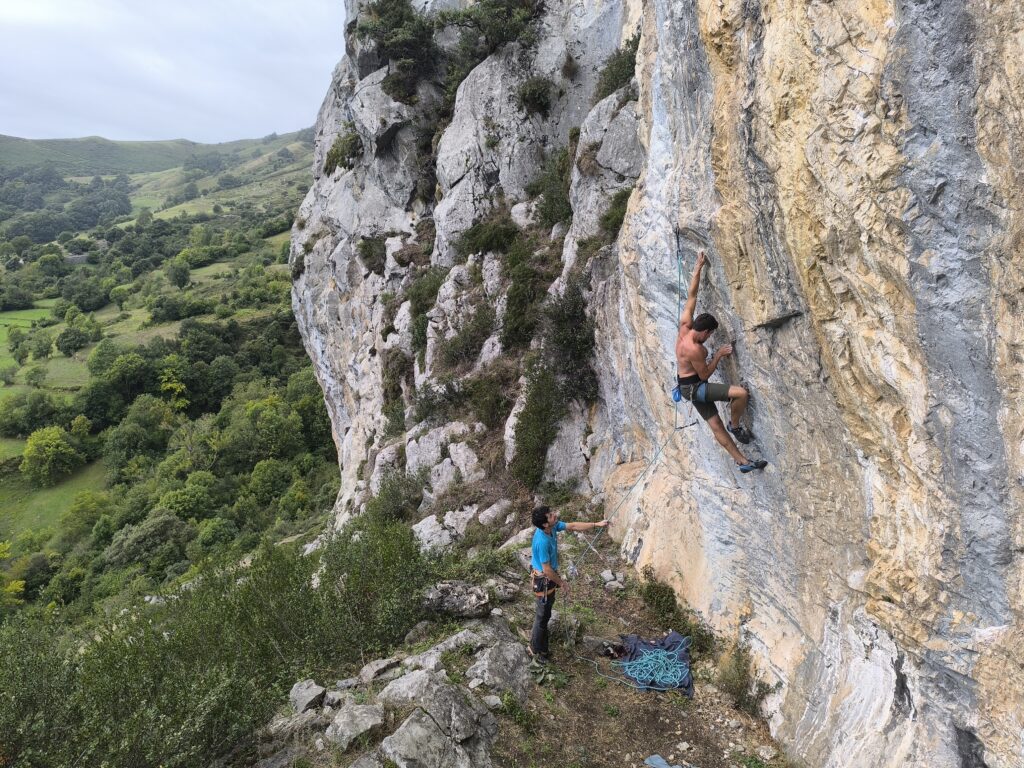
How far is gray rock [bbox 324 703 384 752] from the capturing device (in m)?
6.48

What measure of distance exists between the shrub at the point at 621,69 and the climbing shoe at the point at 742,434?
1474cm

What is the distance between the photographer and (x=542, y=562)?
805 centimetres

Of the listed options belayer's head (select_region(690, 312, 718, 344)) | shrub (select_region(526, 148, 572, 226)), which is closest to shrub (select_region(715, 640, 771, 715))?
belayer's head (select_region(690, 312, 718, 344))

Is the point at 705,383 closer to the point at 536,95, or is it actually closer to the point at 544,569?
the point at 544,569

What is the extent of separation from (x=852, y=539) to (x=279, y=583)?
330 inches

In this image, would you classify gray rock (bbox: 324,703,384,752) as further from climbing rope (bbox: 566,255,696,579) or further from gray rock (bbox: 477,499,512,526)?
gray rock (bbox: 477,499,512,526)

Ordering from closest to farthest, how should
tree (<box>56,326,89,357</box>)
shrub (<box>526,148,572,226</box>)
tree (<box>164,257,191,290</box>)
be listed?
shrub (<box>526,148,572,226</box>)
tree (<box>56,326,89,357</box>)
tree (<box>164,257,191,290</box>)

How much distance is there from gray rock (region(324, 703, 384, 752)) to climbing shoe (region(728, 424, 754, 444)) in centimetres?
574

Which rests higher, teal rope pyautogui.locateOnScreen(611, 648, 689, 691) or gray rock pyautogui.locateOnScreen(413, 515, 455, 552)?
teal rope pyautogui.locateOnScreen(611, 648, 689, 691)

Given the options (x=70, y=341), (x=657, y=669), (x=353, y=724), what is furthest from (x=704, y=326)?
(x=70, y=341)

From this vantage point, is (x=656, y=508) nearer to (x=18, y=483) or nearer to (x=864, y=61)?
(x=864, y=61)

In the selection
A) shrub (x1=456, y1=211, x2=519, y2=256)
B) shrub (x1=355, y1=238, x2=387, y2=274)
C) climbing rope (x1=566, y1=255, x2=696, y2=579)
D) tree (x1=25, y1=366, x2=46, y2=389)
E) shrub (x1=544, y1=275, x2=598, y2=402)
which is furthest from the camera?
tree (x1=25, y1=366, x2=46, y2=389)

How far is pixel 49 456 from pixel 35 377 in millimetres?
21897

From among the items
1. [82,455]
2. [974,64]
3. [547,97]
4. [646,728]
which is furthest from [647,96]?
[82,455]
